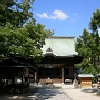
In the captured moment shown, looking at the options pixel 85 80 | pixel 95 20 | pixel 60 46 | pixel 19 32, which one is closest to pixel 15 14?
pixel 19 32

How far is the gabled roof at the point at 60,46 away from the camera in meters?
36.7

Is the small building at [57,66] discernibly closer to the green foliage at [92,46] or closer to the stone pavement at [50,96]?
the stone pavement at [50,96]

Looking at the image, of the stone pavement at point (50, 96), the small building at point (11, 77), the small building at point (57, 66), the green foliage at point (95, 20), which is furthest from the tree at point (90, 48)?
the small building at point (57, 66)

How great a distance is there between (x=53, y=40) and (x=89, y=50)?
70.5 ft

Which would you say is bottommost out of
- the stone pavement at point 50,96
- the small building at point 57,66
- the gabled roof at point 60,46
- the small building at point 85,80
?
the stone pavement at point 50,96

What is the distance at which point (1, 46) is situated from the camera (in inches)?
560

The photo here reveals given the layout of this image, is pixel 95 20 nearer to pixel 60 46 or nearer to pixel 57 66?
pixel 57 66

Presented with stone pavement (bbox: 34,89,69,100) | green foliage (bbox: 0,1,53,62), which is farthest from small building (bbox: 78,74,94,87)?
green foliage (bbox: 0,1,53,62)

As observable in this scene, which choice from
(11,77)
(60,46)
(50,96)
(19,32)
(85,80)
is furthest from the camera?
(60,46)

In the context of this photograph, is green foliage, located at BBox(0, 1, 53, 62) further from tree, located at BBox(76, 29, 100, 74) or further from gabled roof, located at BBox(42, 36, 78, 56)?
gabled roof, located at BBox(42, 36, 78, 56)

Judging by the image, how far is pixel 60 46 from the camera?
1560 inches

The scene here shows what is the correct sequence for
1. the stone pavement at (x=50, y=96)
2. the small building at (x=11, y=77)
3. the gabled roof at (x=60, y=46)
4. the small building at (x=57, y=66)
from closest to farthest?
the stone pavement at (x=50, y=96) → the small building at (x=11, y=77) → the small building at (x=57, y=66) → the gabled roof at (x=60, y=46)

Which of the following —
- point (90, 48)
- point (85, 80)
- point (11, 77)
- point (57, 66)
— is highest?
point (90, 48)

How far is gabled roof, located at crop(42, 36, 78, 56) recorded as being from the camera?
1444 inches
